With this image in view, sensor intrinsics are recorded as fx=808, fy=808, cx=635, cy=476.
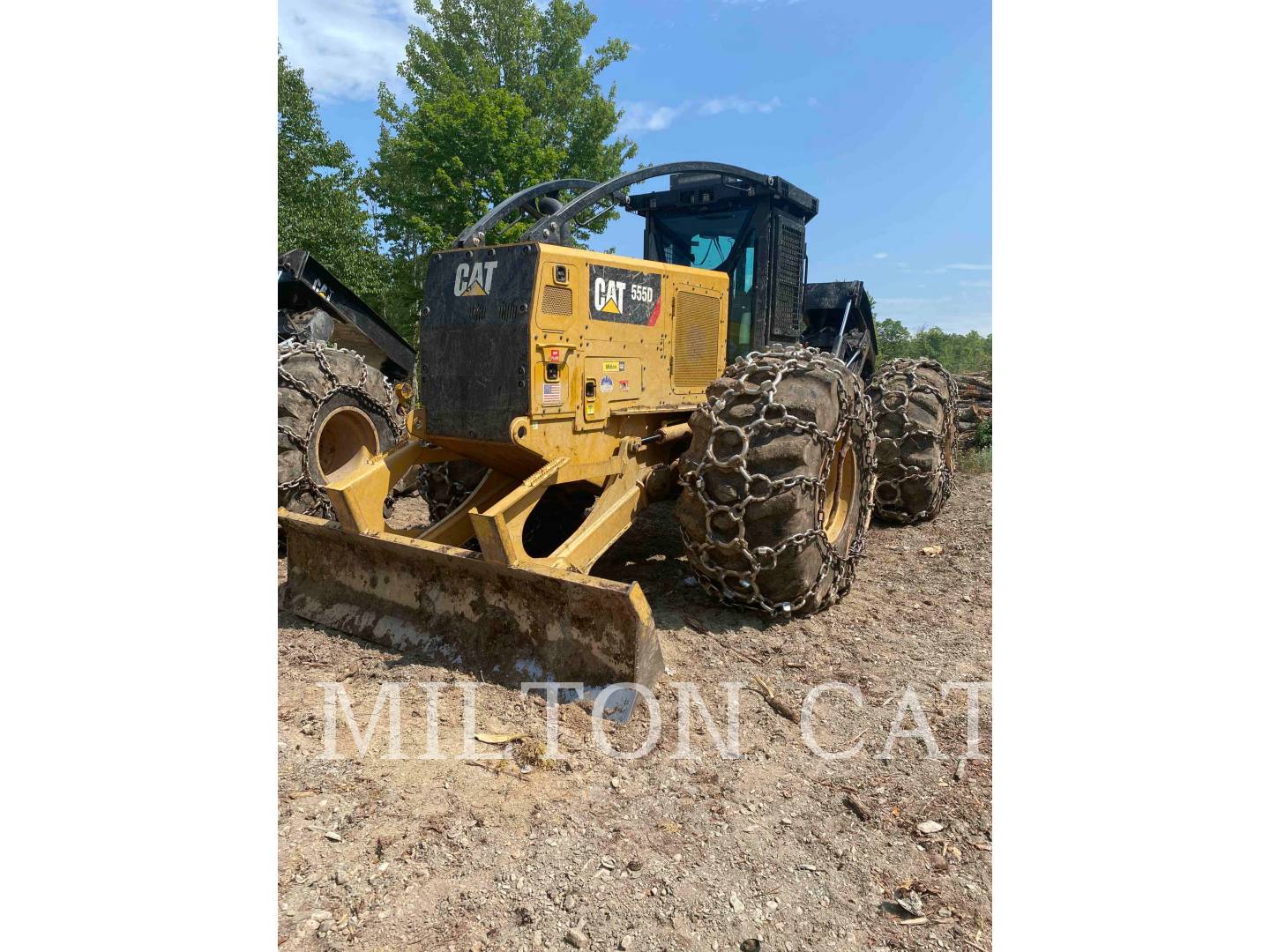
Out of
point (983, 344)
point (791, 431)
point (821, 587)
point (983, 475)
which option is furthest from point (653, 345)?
point (983, 344)

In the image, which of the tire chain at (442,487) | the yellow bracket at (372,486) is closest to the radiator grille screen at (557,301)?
the yellow bracket at (372,486)

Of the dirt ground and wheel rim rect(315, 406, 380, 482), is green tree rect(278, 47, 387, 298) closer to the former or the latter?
wheel rim rect(315, 406, 380, 482)

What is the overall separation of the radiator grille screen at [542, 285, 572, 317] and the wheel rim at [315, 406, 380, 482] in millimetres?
2847

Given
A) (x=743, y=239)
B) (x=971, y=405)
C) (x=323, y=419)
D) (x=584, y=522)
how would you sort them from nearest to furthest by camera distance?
(x=584, y=522) < (x=743, y=239) < (x=323, y=419) < (x=971, y=405)

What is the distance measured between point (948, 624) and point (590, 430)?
2395 mm

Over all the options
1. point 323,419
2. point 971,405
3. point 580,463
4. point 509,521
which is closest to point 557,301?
point 580,463

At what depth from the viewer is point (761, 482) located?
402 centimetres

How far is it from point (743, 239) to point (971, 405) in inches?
265

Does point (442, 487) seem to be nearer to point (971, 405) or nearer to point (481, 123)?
point (971, 405)

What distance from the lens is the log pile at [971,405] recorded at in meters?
10.9

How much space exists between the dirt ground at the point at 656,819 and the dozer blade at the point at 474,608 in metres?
0.17

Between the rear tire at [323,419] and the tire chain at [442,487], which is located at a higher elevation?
the rear tire at [323,419]

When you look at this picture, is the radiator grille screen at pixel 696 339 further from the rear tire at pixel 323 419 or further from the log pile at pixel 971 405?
the log pile at pixel 971 405

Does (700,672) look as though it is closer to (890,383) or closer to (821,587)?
(821,587)
